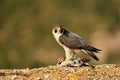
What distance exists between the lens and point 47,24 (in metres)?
58.8

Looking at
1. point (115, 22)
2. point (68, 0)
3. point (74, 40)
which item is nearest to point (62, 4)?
point (68, 0)

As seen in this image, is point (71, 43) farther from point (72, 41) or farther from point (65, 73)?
point (65, 73)

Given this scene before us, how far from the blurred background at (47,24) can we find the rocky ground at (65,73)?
25872 millimetres

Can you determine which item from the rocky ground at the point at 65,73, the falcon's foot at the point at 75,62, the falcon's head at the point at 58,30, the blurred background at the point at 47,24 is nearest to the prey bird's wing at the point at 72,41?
the falcon's head at the point at 58,30

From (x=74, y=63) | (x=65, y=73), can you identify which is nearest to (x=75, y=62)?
(x=74, y=63)

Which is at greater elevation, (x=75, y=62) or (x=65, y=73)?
(x=75, y=62)

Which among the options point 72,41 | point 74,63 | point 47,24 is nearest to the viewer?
point 74,63

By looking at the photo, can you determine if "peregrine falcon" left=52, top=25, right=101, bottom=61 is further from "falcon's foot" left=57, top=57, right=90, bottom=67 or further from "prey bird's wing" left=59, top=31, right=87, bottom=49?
"falcon's foot" left=57, top=57, right=90, bottom=67

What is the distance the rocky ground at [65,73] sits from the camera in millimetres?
22562

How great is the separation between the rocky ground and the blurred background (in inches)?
1019

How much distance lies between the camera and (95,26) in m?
57.8

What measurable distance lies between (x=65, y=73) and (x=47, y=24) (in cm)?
3596

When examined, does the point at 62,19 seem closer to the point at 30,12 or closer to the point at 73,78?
the point at 30,12

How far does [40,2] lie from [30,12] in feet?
8.90
